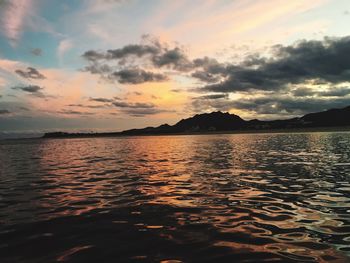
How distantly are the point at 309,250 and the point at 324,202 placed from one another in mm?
6790

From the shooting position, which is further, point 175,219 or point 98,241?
point 175,219

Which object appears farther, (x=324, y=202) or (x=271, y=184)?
(x=271, y=184)

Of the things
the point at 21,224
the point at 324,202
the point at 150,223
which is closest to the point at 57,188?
the point at 21,224

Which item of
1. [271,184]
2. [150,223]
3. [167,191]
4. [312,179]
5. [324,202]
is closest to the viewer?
[150,223]

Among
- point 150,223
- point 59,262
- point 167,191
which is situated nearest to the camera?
point 59,262

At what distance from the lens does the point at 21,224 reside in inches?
489

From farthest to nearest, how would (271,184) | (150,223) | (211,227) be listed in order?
1. (271,184)
2. (150,223)
3. (211,227)

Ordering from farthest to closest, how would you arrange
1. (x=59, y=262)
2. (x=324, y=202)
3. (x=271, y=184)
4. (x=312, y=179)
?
(x=312, y=179), (x=271, y=184), (x=324, y=202), (x=59, y=262)

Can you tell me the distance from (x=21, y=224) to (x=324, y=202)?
42.7ft

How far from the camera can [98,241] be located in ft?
33.7

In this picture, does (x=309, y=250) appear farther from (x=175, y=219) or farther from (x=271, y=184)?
(x=271, y=184)

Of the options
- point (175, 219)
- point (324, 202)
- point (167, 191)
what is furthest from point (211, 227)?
point (167, 191)

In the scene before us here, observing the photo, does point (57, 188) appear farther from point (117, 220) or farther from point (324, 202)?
point (324, 202)

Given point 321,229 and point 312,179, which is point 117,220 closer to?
point 321,229
